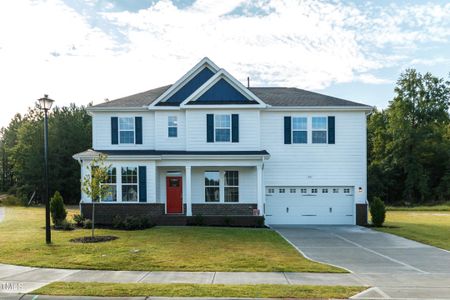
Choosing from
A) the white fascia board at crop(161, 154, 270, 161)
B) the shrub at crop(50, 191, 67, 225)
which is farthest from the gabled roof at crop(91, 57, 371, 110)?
the shrub at crop(50, 191, 67, 225)

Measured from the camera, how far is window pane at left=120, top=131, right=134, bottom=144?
2155 centimetres

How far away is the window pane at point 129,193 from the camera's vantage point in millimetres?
20000

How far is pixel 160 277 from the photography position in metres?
8.79

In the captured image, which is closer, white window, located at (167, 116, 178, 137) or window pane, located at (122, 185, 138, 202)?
window pane, located at (122, 185, 138, 202)

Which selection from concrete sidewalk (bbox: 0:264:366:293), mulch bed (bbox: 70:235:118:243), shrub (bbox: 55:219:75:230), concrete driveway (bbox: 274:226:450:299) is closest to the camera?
concrete driveway (bbox: 274:226:450:299)

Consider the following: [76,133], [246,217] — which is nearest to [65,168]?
[76,133]

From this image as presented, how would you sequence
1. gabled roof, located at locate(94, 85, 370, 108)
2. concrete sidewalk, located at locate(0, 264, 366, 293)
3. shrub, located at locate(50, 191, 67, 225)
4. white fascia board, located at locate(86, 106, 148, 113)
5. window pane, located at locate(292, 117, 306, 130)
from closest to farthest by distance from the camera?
concrete sidewalk, located at locate(0, 264, 366, 293), shrub, located at locate(50, 191, 67, 225), white fascia board, located at locate(86, 106, 148, 113), window pane, located at locate(292, 117, 306, 130), gabled roof, located at locate(94, 85, 370, 108)

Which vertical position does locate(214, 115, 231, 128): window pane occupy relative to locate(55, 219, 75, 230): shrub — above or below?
above

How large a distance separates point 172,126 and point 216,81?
3.55 metres

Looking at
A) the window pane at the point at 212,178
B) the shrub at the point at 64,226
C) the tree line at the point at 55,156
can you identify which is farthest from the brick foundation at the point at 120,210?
the tree line at the point at 55,156

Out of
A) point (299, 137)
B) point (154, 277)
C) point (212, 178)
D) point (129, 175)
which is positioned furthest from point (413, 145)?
point (154, 277)

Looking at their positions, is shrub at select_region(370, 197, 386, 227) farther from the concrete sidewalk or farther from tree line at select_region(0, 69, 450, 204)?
tree line at select_region(0, 69, 450, 204)

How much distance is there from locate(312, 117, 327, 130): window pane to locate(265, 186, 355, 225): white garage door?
3.49 m

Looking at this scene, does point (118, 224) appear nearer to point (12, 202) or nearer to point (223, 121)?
point (223, 121)
